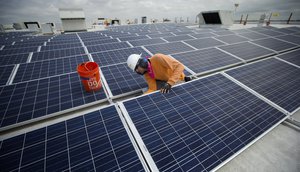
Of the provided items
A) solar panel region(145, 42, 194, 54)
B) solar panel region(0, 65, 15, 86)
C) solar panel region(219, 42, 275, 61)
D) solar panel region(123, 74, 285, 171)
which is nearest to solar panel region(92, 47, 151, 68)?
solar panel region(145, 42, 194, 54)

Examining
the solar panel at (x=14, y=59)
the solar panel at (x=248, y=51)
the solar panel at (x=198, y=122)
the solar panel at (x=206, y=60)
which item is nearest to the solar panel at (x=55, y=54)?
the solar panel at (x=14, y=59)

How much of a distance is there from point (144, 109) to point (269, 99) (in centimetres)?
348

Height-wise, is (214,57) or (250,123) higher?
(214,57)

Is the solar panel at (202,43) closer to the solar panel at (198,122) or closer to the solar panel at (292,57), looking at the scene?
the solar panel at (292,57)

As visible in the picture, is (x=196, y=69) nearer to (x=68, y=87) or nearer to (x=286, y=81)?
(x=286, y=81)

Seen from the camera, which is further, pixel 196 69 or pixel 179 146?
pixel 196 69

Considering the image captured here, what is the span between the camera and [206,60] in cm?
561

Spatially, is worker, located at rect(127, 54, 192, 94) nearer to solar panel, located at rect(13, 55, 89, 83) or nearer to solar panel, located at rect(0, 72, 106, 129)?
solar panel, located at rect(0, 72, 106, 129)

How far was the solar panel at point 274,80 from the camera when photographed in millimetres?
3586

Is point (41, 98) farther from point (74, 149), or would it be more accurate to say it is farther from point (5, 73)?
point (5, 73)

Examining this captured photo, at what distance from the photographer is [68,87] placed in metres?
3.87

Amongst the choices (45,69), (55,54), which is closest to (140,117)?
(45,69)

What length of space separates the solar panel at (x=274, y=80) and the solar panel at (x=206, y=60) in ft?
2.92

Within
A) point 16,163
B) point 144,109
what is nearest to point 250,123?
point 144,109
